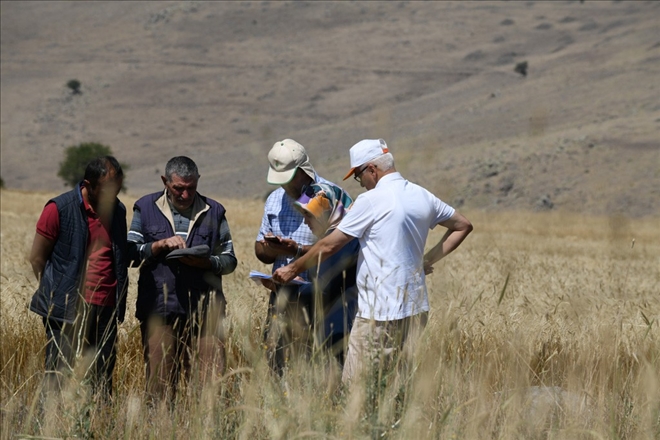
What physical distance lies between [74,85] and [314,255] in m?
107

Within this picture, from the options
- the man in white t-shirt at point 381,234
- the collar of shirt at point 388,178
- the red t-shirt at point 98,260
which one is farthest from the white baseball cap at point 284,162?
the red t-shirt at point 98,260

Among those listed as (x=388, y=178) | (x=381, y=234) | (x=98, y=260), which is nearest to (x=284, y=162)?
(x=388, y=178)

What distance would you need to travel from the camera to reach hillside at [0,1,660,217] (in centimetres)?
5888

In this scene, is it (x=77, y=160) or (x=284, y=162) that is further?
(x=77, y=160)

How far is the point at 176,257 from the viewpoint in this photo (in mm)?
5141

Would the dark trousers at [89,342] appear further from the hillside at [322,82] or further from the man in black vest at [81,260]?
the hillside at [322,82]

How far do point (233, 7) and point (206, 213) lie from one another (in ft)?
439

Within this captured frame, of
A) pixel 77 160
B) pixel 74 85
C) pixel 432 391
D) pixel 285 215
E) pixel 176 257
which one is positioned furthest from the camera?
pixel 74 85

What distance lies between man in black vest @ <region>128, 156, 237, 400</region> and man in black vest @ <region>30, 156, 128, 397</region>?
0.23m

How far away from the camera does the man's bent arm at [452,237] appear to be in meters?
4.96

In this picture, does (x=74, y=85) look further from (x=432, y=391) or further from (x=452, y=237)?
(x=432, y=391)

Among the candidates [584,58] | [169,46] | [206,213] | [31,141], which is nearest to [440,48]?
[584,58]

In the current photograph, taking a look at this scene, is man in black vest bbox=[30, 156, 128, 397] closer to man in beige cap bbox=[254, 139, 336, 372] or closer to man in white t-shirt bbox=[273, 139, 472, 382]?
man in beige cap bbox=[254, 139, 336, 372]

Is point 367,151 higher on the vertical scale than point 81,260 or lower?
higher
